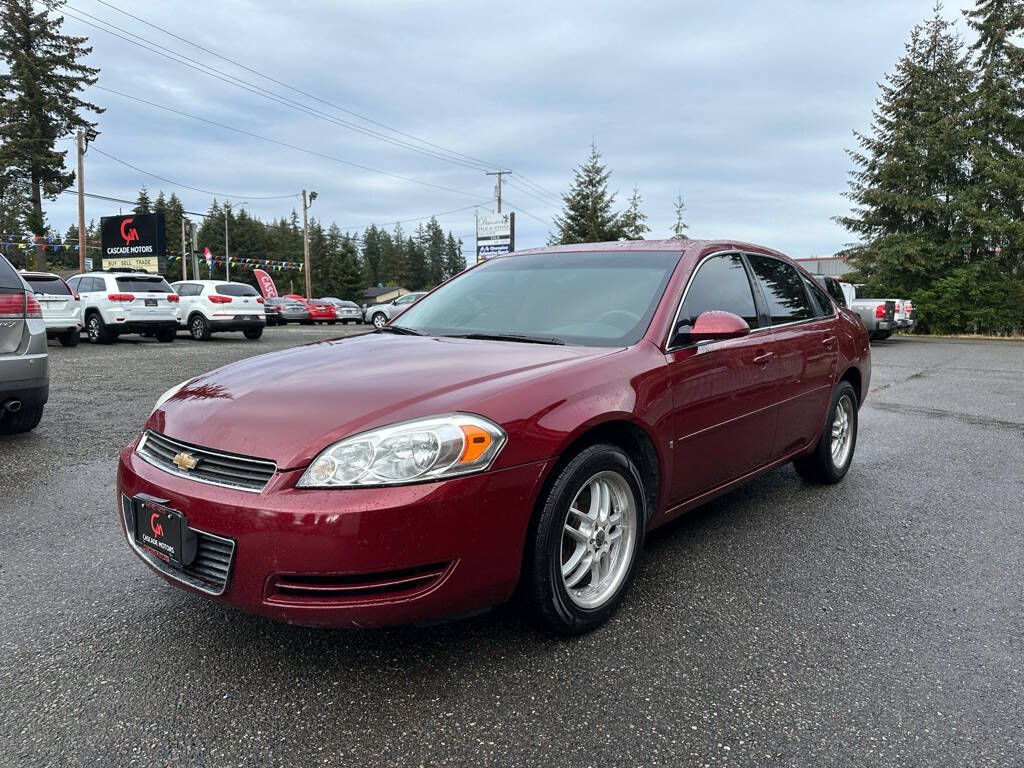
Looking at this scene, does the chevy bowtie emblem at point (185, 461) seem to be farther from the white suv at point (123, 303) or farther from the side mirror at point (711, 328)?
the white suv at point (123, 303)

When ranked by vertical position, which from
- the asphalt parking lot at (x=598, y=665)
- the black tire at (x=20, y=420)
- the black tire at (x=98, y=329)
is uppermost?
the black tire at (x=98, y=329)

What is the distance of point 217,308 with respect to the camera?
62.0 feet

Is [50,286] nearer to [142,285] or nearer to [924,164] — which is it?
[142,285]

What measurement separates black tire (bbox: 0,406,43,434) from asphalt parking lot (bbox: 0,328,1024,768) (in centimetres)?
235

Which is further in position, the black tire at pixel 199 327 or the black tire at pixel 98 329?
the black tire at pixel 199 327

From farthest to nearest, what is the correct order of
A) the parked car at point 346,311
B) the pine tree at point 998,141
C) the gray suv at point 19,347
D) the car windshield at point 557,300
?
the parked car at point 346,311 → the pine tree at point 998,141 → the gray suv at point 19,347 → the car windshield at point 557,300

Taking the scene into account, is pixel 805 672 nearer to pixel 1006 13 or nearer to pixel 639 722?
pixel 639 722

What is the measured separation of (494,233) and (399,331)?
105 feet

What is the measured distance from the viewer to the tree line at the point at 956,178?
25.1 meters

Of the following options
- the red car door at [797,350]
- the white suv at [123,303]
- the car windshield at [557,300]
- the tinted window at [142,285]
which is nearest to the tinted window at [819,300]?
the red car door at [797,350]

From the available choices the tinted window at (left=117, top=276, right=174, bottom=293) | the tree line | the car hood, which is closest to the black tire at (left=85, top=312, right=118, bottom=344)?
the tinted window at (left=117, top=276, right=174, bottom=293)

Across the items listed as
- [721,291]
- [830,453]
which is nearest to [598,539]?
[721,291]

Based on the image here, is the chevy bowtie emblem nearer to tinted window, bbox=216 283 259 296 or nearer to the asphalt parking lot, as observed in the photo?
the asphalt parking lot

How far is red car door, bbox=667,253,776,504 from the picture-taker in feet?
10.3
